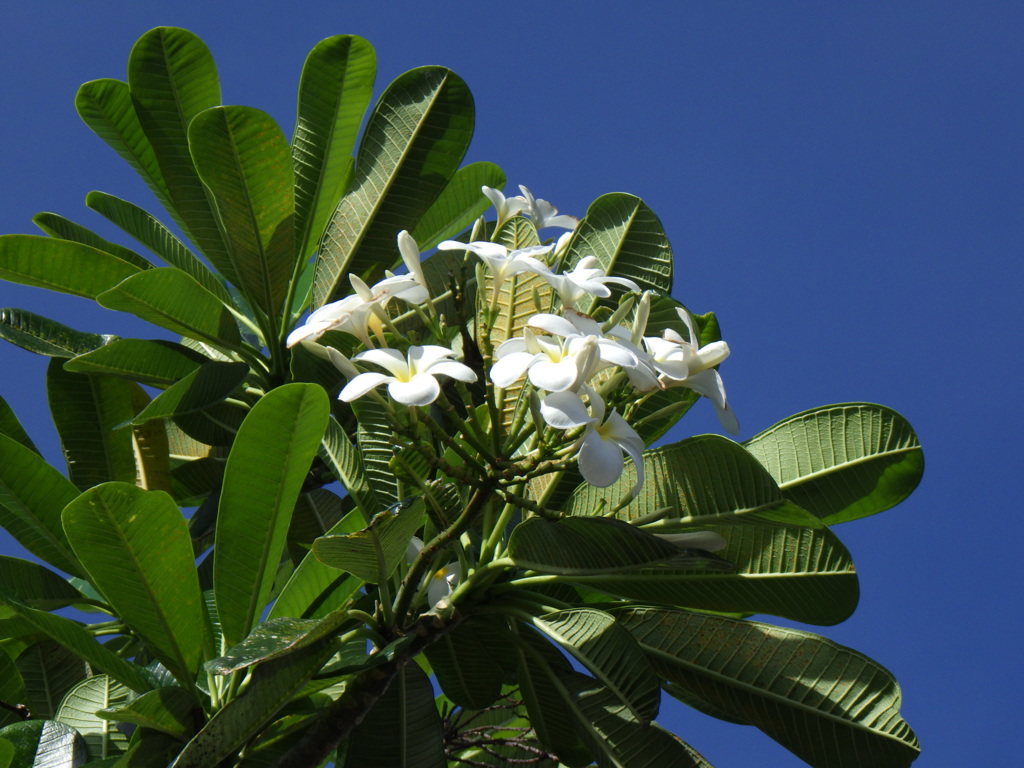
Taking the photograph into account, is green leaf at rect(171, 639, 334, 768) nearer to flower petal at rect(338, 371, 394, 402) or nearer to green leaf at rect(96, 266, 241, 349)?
flower petal at rect(338, 371, 394, 402)

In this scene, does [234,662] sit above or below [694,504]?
below

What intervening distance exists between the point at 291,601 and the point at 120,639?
2.10 ft

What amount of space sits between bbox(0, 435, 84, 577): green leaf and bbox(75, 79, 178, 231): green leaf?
85 cm

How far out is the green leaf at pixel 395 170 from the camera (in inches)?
86.9

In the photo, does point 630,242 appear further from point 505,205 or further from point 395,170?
point 395,170

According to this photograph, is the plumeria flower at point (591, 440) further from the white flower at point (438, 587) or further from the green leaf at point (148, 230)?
the green leaf at point (148, 230)

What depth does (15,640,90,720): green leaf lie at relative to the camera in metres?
1.88

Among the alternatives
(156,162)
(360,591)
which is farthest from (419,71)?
(360,591)

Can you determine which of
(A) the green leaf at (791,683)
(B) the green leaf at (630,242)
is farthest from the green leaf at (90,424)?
(A) the green leaf at (791,683)

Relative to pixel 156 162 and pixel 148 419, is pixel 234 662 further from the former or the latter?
pixel 156 162

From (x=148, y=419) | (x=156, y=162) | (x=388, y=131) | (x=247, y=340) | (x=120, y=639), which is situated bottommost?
(x=120, y=639)

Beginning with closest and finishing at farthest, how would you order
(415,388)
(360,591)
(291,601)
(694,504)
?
(415,388), (694,504), (291,601), (360,591)

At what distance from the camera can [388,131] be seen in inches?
88.0

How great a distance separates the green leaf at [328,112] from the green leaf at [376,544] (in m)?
1.09
